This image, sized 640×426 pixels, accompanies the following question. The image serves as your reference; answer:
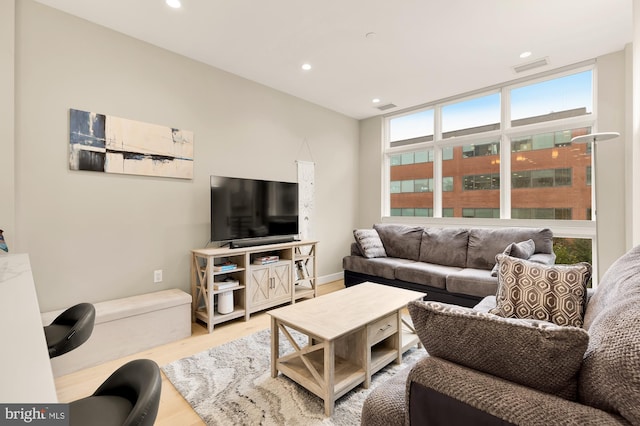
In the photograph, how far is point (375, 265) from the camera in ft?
12.9

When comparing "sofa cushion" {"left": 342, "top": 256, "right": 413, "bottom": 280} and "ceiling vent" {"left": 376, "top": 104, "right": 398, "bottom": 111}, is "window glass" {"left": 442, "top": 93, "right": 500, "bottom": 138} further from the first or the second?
"sofa cushion" {"left": 342, "top": 256, "right": 413, "bottom": 280}

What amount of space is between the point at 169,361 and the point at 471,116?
185 inches

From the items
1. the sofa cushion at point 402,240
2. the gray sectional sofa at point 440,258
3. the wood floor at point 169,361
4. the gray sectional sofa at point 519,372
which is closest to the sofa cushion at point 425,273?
the gray sectional sofa at point 440,258

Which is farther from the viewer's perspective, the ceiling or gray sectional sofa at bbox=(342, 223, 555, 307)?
gray sectional sofa at bbox=(342, 223, 555, 307)

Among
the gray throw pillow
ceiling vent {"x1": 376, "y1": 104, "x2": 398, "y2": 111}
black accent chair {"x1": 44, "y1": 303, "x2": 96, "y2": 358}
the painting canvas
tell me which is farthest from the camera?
ceiling vent {"x1": 376, "y1": 104, "x2": 398, "y2": 111}

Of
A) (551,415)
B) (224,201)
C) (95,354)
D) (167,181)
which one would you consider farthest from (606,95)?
(95,354)

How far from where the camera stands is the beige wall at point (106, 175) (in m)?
2.33

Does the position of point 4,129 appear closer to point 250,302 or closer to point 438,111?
point 250,302

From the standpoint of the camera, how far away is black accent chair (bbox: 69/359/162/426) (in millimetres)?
724

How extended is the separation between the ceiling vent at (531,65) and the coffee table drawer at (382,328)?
324cm

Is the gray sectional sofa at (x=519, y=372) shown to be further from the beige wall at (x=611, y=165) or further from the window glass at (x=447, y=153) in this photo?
the window glass at (x=447, y=153)

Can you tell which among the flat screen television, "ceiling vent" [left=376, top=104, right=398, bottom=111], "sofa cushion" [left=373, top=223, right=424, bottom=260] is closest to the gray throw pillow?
"sofa cushion" [left=373, top=223, right=424, bottom=260]

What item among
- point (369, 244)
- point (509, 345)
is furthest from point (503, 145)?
point (509, 345)

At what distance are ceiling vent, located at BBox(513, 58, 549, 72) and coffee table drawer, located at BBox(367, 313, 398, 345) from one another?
3.24 m
